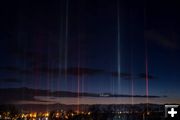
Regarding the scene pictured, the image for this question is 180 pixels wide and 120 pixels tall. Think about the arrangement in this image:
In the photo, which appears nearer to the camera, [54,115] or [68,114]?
[54,115]

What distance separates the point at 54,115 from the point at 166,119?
329ft

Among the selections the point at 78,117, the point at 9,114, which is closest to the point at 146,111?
the point at 78,117

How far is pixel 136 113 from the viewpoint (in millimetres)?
117875

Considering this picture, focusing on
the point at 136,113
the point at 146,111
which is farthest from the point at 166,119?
the point at 146,111

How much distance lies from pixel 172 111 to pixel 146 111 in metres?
108

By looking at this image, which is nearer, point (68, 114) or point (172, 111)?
point (172, 111)

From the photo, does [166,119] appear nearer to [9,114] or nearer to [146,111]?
[9,114]

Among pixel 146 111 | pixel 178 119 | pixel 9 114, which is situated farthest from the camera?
pixel 146 111

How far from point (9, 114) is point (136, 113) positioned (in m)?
41.0

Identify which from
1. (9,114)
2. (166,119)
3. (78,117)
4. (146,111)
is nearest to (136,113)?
(146,111)

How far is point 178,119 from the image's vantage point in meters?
21.7

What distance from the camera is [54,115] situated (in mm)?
119938

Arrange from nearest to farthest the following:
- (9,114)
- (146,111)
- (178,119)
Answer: (178,119)
(9,114)
(146,111)

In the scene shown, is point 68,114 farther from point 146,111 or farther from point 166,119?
point 166,119
